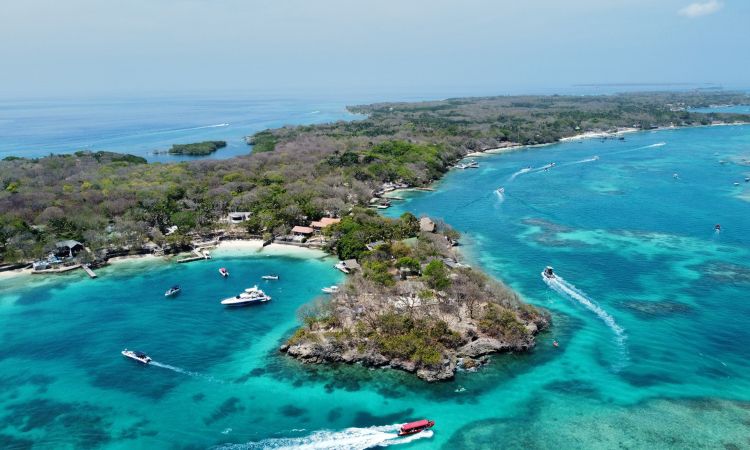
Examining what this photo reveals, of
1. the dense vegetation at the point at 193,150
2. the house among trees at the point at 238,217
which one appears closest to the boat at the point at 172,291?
the house among trees at the point at 238,217

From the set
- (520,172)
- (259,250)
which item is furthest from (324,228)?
(520,172)

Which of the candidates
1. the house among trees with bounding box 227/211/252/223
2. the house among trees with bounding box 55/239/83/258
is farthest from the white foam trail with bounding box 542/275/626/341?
the house among trees with bounding box 55/239/83/258

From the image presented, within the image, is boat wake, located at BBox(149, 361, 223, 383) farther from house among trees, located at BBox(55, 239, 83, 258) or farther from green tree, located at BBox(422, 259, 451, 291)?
house among trees, located at BBox(55, 239, 83, 258)

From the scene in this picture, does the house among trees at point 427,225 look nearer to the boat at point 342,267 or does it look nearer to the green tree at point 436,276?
the boat at point 342,267

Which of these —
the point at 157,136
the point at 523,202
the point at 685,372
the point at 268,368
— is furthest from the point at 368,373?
the point at 157,136

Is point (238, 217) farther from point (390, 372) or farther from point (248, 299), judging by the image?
point (390, 372)

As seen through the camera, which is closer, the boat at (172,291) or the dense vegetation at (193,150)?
the boat at (172,291)
